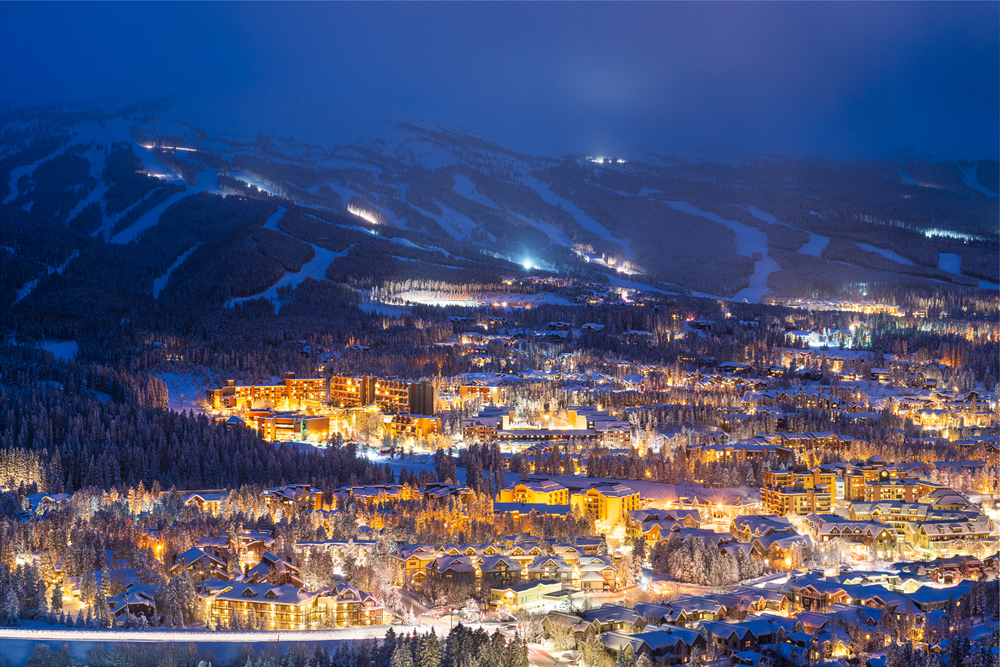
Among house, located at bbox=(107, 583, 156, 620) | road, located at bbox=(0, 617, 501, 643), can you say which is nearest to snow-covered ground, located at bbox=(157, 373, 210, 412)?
house, located at bbox=(107, 583, 156, 620)

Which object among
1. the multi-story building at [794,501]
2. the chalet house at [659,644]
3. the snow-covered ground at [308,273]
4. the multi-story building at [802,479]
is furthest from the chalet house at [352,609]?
the snow-covered ground at [308,273]

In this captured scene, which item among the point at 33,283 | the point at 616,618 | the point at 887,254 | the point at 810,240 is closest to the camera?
the point at 616,618

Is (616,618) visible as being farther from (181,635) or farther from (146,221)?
(146,221)

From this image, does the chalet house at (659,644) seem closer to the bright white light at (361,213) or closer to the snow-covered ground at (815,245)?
the snow-covered ground at (815,245)

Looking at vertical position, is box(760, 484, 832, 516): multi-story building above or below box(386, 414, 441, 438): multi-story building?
below

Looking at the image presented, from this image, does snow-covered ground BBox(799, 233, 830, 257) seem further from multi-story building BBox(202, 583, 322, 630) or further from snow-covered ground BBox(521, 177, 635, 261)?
multi-story building BBox(202, 583, 322, 630)

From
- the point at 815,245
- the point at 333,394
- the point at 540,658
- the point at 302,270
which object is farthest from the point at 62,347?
the point at 815,245

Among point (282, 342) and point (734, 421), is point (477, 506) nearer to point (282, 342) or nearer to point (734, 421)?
point (734, 421)
